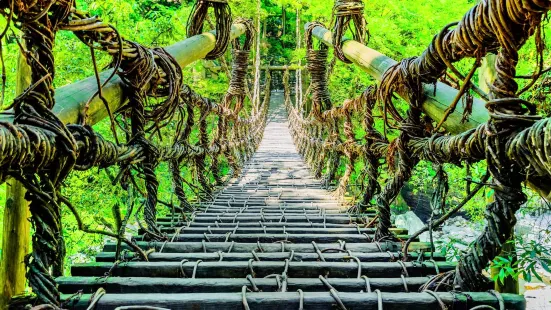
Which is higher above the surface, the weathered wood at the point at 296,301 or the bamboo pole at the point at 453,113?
the bamboo pole at the point at 453,113

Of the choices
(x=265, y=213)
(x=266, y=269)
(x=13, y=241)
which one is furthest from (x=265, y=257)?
(x=13, y=241)

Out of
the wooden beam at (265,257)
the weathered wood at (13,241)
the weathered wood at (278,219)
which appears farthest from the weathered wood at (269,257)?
the weathered wood at (13,241)

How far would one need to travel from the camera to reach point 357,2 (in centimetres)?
379

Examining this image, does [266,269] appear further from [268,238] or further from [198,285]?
[268,238]

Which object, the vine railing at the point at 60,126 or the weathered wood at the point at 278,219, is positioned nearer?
the vine railing at the point at 60,126

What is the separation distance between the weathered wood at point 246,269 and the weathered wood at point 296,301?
1.27ft

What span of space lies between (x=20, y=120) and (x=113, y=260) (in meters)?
0.86

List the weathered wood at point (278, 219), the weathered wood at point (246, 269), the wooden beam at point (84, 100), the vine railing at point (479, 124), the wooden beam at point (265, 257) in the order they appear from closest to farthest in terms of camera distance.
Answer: the vine railing at point (479, 124) < the wooden beam at point (84, 100) < the weathered wood at point (246, 269) < the wooden beam at point (265, 257) < the weathered wood at point (278, 219)

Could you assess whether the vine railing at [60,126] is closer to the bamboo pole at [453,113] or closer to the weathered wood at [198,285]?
the weathered wood at [198,285]

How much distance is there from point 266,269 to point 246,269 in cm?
7

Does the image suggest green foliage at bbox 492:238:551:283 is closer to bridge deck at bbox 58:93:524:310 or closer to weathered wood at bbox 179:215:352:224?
bridge deck at bbox 58:93:524:310

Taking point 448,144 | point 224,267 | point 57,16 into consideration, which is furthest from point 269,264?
point 57,16

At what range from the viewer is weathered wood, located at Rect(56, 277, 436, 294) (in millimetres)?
1263

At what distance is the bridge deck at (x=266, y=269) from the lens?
106 cm
